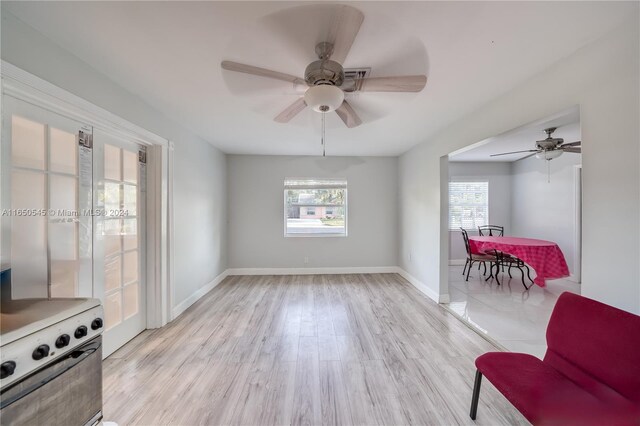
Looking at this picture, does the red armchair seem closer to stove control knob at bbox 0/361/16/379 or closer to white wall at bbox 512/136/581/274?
stove control knob at bbox 0/361/16/379

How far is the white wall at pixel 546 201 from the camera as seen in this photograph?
4484mm

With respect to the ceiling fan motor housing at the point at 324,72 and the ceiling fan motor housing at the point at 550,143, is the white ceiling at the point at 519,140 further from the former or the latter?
the ceiling fan motor housing at the point at 324,72

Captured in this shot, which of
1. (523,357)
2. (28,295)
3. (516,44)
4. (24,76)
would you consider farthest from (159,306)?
(516,44)

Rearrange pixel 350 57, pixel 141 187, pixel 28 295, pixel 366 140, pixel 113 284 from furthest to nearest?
pixel 366 140
pixel 141 187
pixel 113 284
pixel 350 57
pixel 28 295

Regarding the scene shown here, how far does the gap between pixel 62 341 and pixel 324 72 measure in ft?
6.51

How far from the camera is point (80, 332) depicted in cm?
118

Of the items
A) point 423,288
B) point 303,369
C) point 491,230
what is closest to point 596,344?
point 303,369

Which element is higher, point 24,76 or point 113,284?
point 24,76

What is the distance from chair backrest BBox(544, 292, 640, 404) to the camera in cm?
117

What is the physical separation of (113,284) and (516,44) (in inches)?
144

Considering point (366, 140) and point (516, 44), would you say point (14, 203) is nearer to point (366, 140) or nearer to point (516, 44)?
point (516, 44)

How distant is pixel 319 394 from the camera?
174 centimetres

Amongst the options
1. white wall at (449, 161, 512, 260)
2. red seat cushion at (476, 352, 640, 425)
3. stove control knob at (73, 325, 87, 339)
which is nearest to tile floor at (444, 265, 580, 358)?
red seat cushion at (476, 352, 640, 425)

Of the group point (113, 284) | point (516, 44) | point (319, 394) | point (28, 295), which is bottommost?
point (319, 394)
